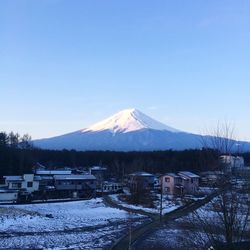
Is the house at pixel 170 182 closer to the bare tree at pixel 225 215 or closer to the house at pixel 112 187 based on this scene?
the house at pixel 112 187

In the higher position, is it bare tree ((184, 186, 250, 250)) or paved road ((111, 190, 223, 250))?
bare tree ((184, 186, 250, 250))

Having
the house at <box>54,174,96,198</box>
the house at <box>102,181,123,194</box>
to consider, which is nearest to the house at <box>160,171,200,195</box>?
the house at <box>102,181,123,194</box>

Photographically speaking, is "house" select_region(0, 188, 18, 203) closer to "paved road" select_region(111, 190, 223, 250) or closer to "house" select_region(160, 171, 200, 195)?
"house" select_region(160, 171, 200, 195)

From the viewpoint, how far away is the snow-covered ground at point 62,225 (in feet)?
50.6

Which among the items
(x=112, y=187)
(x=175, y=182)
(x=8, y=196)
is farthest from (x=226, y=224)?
(x=112, y=187)

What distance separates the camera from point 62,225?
65.8 ft

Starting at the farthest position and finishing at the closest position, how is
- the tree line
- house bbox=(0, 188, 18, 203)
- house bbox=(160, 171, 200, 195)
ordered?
1. the tree line
2. house bbox=(160, 171, 200, 195)
3. house bbox=(0, 188, 18, 203)

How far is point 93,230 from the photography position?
18750 mm

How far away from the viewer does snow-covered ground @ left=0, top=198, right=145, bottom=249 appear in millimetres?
15413

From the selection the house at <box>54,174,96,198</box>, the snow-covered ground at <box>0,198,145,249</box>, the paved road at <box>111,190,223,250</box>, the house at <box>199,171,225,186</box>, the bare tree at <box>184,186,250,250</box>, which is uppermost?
the house at <box>199,171,225,186</box>

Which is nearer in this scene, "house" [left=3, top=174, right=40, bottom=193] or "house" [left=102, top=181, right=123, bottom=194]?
"house" [left=3, top=174, right=40, bottom=193]

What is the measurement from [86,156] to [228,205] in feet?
192

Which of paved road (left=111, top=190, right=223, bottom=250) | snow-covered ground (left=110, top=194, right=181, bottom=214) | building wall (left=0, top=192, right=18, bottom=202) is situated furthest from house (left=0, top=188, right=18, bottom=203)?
paved road (left=111, top=190, right=223, bottom=250)

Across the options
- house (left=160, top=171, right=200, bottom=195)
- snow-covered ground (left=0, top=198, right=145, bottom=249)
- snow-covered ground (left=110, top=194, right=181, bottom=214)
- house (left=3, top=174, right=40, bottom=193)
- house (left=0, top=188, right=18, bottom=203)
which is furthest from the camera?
house (left=160, top=171, right=200, bottom=195)
